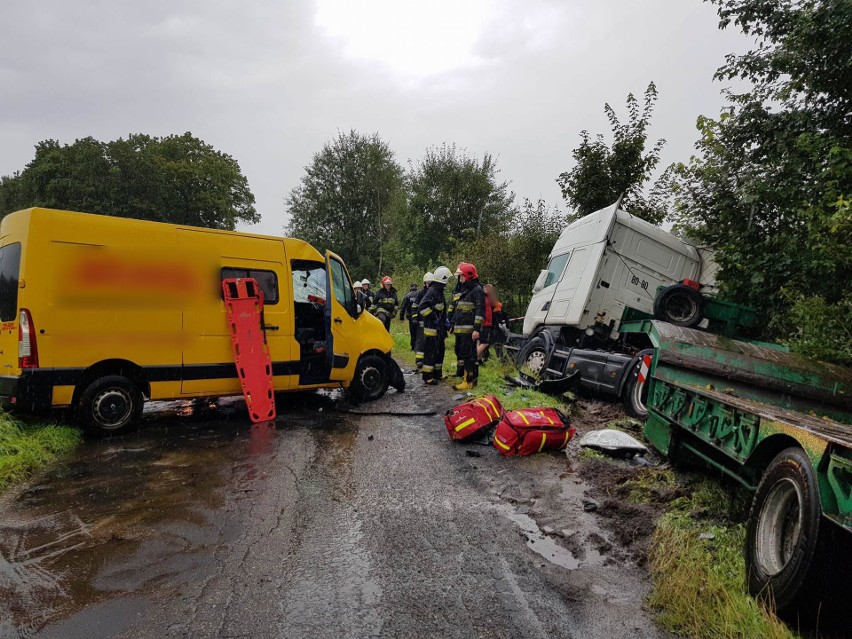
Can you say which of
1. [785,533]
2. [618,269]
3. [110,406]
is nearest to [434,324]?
[618,269]

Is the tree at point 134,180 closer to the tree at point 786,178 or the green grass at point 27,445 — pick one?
the green grass at point 27,445

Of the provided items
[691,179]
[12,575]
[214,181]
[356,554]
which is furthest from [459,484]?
[214,181]

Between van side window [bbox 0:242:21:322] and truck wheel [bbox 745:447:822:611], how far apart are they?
6.08 meters

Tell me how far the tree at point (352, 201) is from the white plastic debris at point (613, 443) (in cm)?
3021

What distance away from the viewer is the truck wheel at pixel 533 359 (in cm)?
869

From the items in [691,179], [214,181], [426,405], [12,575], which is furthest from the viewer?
[214,181]

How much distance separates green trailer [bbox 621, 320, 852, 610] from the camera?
212cm

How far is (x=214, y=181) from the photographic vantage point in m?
40.2

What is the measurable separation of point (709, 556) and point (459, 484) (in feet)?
6.41

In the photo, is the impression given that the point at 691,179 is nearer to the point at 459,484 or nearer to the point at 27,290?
the point at 459,484

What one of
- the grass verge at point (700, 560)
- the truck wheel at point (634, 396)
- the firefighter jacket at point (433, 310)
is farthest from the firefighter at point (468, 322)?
the grass verge at point (700, 560)

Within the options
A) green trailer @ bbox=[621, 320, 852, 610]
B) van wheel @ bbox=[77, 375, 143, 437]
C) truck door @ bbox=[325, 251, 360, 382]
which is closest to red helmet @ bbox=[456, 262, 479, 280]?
truck door @ bbox=[325, 251, 360, 382]

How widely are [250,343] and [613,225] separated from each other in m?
5.75

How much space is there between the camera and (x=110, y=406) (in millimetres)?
5438
